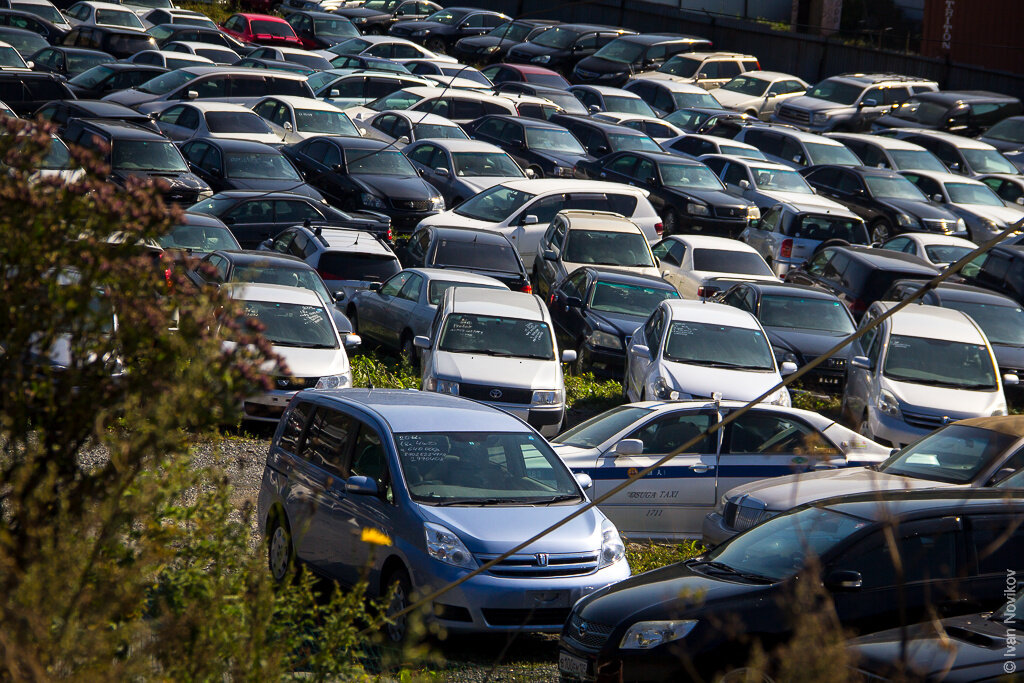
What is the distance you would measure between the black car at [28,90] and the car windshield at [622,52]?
18578 mm

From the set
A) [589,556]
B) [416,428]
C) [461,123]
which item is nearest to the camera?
[589,556]

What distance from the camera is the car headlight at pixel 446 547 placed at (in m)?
7.69

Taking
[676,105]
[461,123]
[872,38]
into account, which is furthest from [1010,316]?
[872,38]

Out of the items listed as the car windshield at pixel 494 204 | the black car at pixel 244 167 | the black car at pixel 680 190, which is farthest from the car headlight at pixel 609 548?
the black car at pixel 680 190

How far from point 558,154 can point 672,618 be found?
65.1 feet

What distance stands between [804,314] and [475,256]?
4.89m

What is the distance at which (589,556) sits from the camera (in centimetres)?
810

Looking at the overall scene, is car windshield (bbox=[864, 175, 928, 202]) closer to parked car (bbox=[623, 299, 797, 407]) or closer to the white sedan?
parked car (bbox=[623, 299, 797, 407])

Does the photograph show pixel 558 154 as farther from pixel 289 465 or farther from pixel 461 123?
pixel 289 465

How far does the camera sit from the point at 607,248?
1895cm

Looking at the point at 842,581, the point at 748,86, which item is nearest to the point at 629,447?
the point at 842,581

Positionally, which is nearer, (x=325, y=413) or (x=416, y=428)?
(x=416, y=428)

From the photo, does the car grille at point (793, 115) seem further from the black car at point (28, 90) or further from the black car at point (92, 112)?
the black car at point (28, 90)

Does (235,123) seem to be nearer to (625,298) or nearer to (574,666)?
(625,298)
